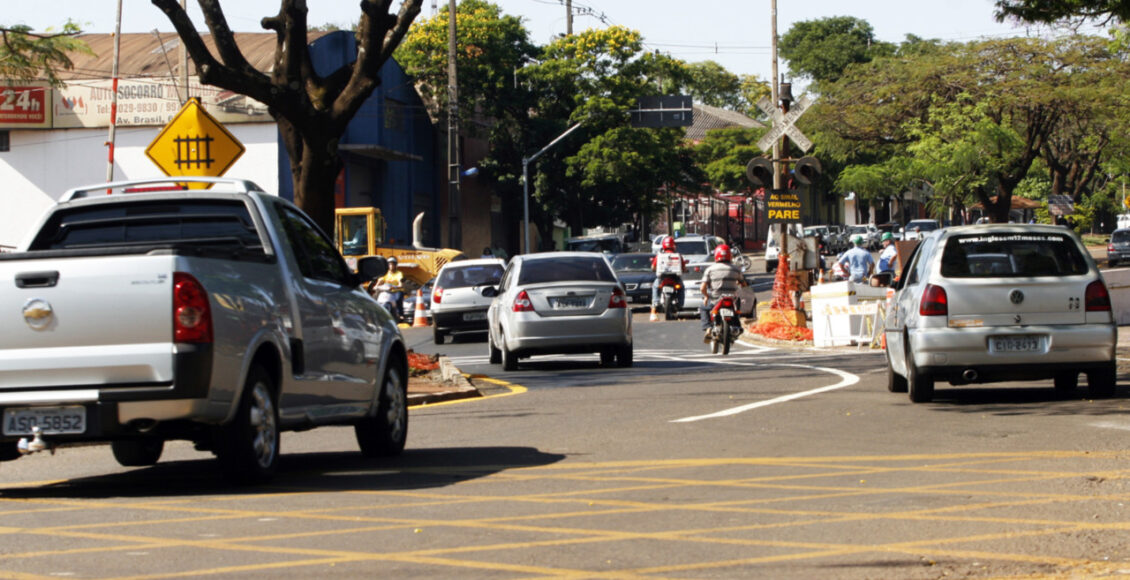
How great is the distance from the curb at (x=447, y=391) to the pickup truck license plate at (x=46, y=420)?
7.59 meters

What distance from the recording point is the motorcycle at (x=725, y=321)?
22969mm

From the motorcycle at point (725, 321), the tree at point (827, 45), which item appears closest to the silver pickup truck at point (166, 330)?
the motorcycle at point (725, 321)

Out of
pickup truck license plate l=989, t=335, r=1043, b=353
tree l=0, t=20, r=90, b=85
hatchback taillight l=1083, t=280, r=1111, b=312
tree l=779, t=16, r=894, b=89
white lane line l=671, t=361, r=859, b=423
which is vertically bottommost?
white lane line l=671, t=361, r=859, b=423

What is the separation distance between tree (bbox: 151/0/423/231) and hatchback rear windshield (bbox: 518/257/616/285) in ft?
10.4

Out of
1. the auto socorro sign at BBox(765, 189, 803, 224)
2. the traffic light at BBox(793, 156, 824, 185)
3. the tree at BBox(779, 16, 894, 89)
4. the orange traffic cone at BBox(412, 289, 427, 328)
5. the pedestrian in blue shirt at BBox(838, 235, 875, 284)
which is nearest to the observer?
the traffic light at BBox(793, 156, 824, 185)

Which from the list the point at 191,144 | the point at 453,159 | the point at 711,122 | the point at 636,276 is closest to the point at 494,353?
the point at 191,144

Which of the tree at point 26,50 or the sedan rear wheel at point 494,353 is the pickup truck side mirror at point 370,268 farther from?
the tree at point 26,50

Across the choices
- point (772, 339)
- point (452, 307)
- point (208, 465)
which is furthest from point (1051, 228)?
point (452, 307)

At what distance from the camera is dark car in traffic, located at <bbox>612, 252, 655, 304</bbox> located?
40250 millimetres

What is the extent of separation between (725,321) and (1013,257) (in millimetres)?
9455

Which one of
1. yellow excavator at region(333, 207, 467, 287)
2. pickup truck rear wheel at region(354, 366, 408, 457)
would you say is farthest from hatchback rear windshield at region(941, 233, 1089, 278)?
yellow excavator at region(333, 207, 467, 287)

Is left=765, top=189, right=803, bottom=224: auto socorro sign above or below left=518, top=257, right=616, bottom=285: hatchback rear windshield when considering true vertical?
above

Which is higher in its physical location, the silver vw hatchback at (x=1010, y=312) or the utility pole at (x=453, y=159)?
the utility pole at (x=453, y=159)

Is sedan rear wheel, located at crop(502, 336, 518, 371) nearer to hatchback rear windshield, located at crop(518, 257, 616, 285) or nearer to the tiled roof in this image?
hatchback rear windshield, located at crop(518, 257, 616, 285)
